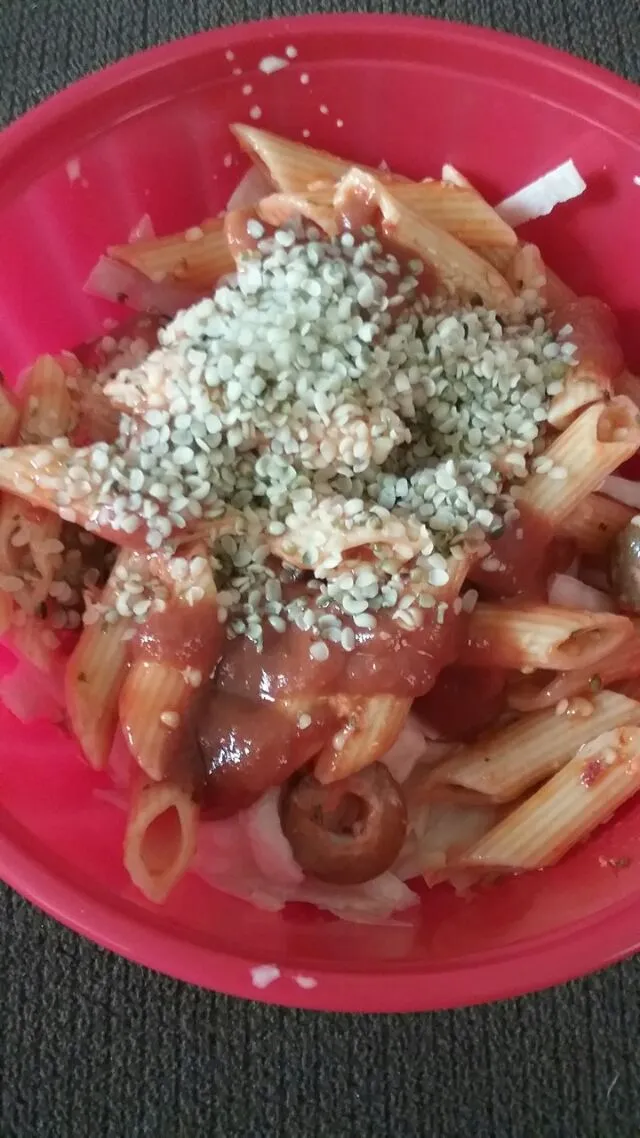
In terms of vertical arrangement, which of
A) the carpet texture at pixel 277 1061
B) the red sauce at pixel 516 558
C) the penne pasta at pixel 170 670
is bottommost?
the carpet texture at pixel 277 1061

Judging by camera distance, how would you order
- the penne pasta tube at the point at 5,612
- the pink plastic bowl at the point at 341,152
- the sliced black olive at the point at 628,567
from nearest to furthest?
the pink plastic bowl at the point at 341,152
the penne pasta tube at the point at 5,612
the sliced black olive at the point at 628,567

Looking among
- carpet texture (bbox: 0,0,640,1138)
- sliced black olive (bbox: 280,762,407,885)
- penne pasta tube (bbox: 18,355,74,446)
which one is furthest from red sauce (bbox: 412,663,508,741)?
penne pasta tube (bbox: 18,355,74,446)

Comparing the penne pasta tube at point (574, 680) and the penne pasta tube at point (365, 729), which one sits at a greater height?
the penne pasta tube at point (365, 729)

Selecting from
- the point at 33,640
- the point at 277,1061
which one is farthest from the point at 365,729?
the point at 277,1061

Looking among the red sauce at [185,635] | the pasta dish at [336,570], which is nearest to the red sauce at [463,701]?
the pasta dish at [336,570]

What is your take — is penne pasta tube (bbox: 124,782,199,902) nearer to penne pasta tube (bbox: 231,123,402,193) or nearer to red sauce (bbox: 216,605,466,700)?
red sauce (bbox: 216,605,466,700)

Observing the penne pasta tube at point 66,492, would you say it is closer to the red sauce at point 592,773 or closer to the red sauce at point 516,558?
the red sauce at point 516,558

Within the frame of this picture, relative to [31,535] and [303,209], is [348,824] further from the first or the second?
[303,209]
